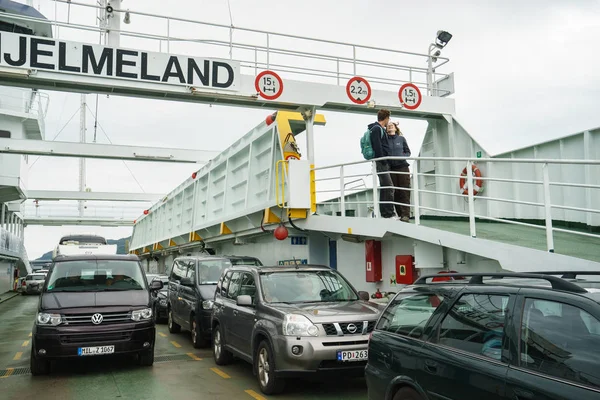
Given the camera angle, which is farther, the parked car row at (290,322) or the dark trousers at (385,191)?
the dark trousers at (385,191)

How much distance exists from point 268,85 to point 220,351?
218 inches

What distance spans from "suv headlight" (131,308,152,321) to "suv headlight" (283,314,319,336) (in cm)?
316

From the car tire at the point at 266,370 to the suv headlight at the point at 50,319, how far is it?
320cm

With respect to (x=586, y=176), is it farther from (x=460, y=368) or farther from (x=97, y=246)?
(x=97, y=246)

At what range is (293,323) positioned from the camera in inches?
252

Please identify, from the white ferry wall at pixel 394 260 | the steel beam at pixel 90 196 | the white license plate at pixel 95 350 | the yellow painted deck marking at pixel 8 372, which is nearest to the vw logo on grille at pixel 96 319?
the white license plate at pixel 95 350

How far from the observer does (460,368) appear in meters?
3.68

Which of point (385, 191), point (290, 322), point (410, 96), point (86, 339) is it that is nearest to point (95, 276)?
point (86, 339)

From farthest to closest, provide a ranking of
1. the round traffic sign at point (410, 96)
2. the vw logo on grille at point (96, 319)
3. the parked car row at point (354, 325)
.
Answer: the round traffic sign at point (410, 96) → the vw logo on grille at point (96, 319) → the parked car row at point (354, 325)

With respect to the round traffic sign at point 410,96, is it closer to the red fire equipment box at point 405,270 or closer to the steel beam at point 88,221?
the red fire equipment box at point 405,270

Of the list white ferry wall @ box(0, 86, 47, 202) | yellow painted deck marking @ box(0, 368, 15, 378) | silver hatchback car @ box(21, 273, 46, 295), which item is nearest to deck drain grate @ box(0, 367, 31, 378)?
yellow painted deck marking @ box(0, 368, 15, 378)

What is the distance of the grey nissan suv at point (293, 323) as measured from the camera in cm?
629

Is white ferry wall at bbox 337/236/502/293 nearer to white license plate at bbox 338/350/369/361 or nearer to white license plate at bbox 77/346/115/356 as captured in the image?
white license plate at bbox 338/350/369/361

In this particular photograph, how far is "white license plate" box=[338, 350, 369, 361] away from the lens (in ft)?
20.6
